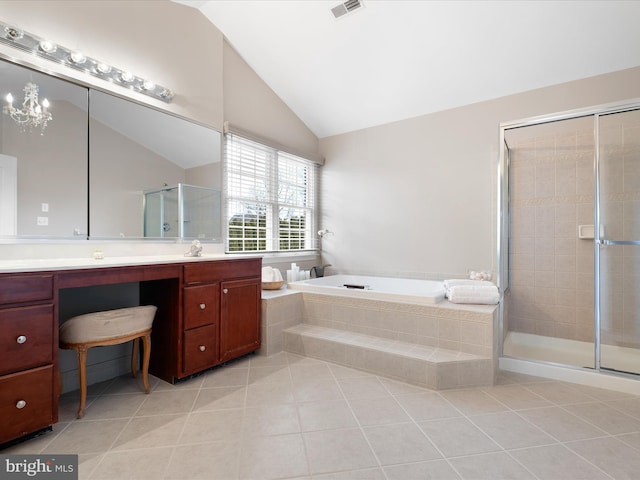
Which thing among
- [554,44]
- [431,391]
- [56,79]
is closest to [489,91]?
[554,44]

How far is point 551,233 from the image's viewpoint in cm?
304

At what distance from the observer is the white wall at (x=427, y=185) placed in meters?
3.15

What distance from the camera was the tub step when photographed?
7.13ft

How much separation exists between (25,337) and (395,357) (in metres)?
2.14

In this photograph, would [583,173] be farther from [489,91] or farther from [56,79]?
[56,79]

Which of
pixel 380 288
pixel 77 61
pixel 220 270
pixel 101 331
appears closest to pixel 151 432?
pixel 101 331

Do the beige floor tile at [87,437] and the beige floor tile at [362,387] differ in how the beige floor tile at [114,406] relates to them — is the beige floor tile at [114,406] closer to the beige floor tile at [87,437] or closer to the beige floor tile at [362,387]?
the beige floor tile at [87,437]

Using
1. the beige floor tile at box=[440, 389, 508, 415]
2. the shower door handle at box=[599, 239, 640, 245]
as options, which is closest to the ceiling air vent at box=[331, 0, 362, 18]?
the shower door handle at box=[599, 239, 640, 245]

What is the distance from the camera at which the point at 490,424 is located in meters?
1.75

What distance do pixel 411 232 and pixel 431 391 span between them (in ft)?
6.59

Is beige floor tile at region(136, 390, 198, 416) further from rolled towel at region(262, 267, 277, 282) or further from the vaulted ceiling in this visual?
the vaulted ceiling

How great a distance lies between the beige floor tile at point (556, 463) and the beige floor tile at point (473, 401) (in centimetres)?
36

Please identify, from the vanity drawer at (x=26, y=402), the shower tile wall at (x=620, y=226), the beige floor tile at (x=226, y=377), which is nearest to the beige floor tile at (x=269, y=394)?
the beige floor tile at (x=226, y=377)

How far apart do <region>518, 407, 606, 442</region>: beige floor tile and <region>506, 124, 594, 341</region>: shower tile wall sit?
1121 millimetres
